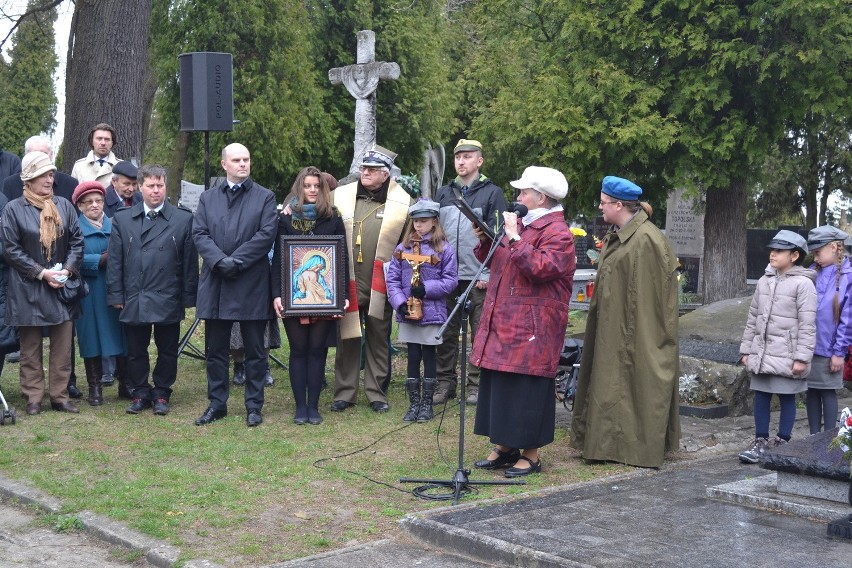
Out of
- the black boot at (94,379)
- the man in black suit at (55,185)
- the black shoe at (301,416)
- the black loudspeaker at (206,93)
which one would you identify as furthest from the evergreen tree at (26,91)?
the black shoe at (301,416)

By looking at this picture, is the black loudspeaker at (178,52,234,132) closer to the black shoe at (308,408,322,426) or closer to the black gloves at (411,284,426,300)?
the black gloves at (411,284,426,300)

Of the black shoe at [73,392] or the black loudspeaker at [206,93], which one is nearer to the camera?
the black shoe at [73,392]

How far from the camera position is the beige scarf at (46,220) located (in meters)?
8.97

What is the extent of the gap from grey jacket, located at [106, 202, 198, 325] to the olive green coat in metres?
3.61

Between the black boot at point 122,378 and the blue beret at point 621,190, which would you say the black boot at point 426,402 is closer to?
the blue beret at point 621,190

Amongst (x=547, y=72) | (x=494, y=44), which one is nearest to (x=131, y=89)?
(x=547, y=72)

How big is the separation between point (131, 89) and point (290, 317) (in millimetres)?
6498

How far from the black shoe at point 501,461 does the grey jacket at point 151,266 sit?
3045 mm

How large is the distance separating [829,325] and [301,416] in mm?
4244

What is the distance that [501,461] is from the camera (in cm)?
763

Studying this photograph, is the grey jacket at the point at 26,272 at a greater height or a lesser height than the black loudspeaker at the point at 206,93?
lesser

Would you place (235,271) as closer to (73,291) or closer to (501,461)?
(73,291)

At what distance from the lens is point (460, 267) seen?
9711 millimetres

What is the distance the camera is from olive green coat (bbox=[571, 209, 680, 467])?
7531 millimetres
